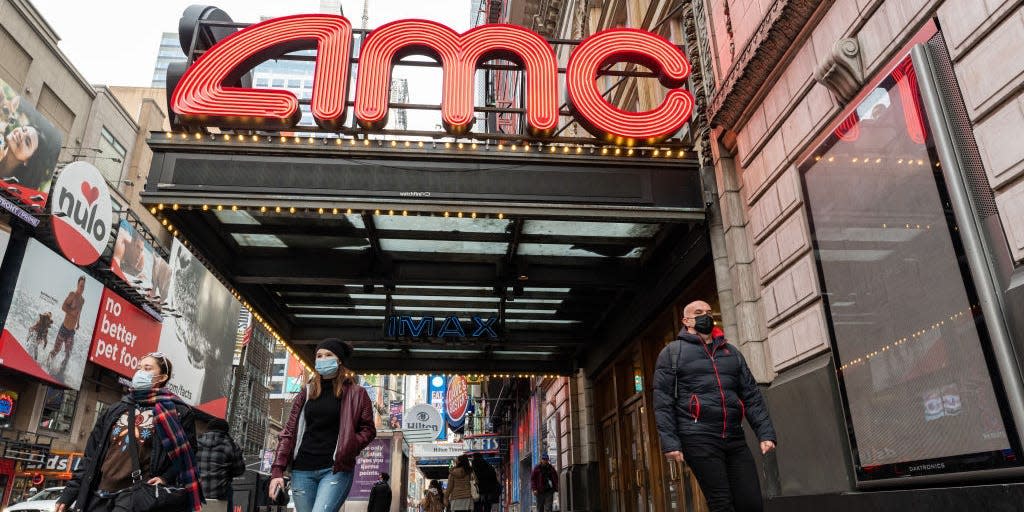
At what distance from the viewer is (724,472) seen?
4445 millimetres

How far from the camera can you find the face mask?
183 inches

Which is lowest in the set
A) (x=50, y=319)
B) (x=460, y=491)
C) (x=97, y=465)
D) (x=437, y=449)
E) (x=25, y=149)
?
(x=460, y=491)

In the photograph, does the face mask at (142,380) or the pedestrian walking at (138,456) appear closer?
the pedestrian walking at (138,456)

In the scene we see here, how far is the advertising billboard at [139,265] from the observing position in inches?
1212

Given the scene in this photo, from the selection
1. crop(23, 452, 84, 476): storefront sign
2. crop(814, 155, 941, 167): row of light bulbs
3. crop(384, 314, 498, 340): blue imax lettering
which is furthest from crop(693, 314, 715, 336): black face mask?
crop(23, 452, 84, 476): storefront sign

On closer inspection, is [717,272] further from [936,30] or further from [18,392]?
[18,392]

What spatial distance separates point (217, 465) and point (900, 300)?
7.91 metres

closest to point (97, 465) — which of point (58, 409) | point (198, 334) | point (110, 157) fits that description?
point (58, 409)

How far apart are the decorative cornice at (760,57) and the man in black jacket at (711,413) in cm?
310

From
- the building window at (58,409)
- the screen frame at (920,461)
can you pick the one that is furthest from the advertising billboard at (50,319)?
the screen frame at (920,461)

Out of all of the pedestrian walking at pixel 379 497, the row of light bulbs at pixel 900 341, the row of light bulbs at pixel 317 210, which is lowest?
the pedestrian walking at pixel 379 497

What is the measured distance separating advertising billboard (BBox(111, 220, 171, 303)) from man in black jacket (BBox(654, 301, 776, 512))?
32.6 metres

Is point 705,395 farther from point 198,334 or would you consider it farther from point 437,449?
point 198,334

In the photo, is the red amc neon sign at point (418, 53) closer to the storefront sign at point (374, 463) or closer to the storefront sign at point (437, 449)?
the storefront sign at point (374, 463)
